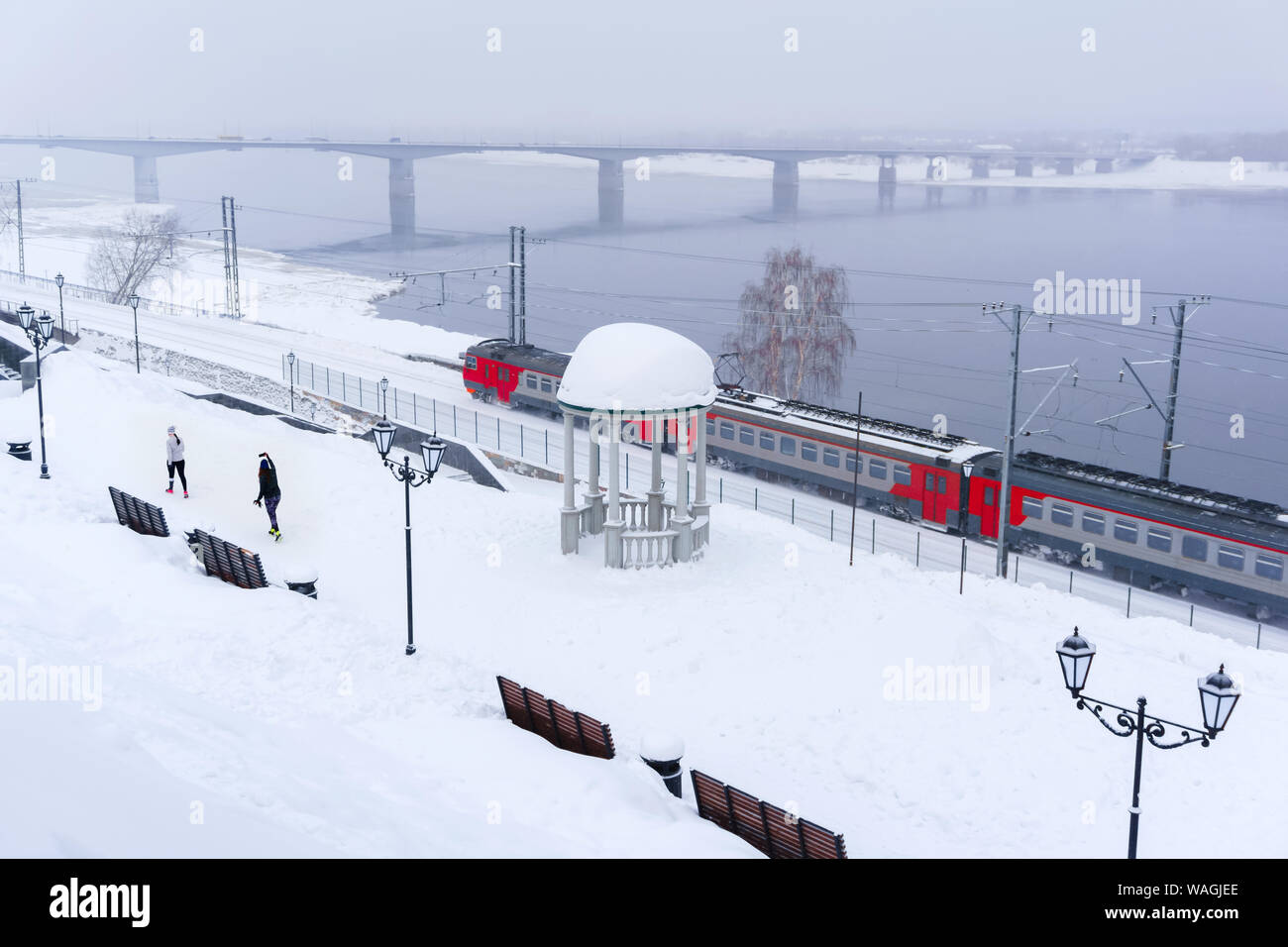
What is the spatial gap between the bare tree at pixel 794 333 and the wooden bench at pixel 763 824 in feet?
126

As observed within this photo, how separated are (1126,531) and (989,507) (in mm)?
3472

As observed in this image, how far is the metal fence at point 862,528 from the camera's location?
26562 millimetres

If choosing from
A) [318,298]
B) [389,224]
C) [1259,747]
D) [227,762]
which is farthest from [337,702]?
[389,224]

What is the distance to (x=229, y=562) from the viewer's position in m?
16.7

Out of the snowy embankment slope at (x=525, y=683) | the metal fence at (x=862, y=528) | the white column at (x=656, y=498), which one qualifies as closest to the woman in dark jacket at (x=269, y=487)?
the snowy embankment slope at (x=525, y=683)

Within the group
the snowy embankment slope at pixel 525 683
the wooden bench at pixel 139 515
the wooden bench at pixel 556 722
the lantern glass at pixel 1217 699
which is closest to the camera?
the snowy embankment slope at pixel 525 683

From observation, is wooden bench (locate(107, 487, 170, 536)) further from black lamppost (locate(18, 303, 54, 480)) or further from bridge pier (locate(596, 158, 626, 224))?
bridge pier (locate(596, 158, 626, 224))

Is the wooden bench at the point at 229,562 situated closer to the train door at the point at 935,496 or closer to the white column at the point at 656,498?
the white column at the point at 656,498

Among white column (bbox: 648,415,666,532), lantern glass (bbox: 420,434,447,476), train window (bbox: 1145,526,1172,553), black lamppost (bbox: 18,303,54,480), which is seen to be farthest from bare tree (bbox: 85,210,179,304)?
train window (bbox: 1145,526,1172,553)

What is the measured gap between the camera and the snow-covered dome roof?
19703 millimetres

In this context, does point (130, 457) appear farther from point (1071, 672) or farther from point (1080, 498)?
point (1080, 498)
